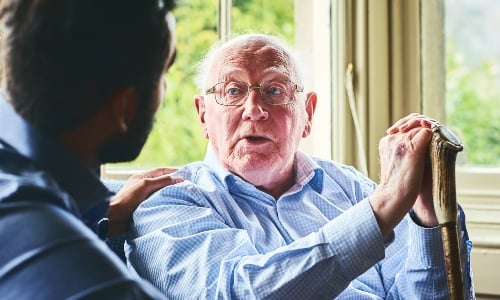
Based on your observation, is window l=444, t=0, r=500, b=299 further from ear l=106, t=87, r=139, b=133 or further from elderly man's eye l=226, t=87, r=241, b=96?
ear l=106, t=87, r=139, b=133

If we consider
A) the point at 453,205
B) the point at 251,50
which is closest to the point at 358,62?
the point at 251,50

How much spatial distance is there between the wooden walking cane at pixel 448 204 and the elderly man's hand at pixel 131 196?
55 centimetres

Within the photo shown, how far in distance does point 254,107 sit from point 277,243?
0.94 feet

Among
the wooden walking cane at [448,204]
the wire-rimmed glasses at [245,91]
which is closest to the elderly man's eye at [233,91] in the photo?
the wire-rimmed glasses at [245,91]

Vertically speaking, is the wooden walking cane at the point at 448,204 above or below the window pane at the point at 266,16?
below

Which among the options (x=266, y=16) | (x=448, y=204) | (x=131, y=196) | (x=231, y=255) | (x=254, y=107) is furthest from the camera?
(x=266, y=16)

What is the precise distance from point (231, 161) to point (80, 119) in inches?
43.9

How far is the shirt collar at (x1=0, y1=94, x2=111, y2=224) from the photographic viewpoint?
0.44 meters

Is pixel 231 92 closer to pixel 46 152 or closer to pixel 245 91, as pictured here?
pixel 245 91

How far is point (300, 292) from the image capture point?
1163 mm

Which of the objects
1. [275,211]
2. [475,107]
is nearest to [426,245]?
[275,211]

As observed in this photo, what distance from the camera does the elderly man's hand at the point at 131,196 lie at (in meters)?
1.37

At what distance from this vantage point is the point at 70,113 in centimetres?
43

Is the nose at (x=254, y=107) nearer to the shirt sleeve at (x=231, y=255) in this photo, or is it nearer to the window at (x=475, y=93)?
the shirt sleeve at (x=231, y=255)
